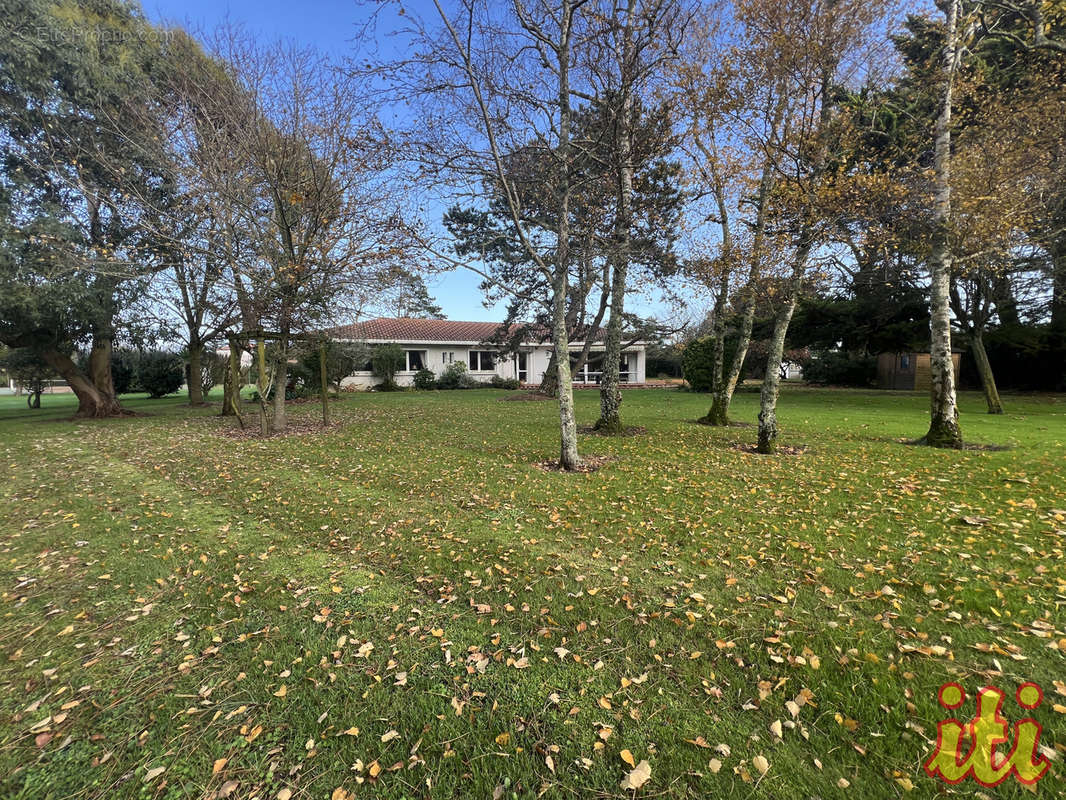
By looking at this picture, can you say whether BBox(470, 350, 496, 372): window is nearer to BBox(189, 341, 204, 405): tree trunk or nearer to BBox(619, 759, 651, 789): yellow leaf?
BBox(189, 341, 204, 405): tree trunk

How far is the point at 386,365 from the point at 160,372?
512 inches

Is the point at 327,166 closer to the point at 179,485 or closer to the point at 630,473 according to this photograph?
the point at 179,485

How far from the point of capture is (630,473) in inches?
264

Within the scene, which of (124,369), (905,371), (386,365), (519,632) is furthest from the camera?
(124,369)

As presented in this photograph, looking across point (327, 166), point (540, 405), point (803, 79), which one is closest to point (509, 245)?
point (540, 405)

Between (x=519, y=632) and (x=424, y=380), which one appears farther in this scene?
(x=424, y=380)

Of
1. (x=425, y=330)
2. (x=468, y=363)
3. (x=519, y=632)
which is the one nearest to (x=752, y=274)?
(x=519, y=632)

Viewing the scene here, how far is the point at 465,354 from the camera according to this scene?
30156mm

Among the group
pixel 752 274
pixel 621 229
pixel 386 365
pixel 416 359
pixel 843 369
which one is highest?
pixel 621 229

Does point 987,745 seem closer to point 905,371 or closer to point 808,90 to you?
point 808,90

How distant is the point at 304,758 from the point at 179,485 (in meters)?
Result: 5.84

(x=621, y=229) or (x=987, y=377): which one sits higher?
(x=621, y=229)

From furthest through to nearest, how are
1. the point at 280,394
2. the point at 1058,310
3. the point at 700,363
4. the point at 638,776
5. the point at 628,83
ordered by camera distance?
the point at 700,363 → the point at 1058,310 → the point at 280,394 → the point at 628,83 → the point at 638,776

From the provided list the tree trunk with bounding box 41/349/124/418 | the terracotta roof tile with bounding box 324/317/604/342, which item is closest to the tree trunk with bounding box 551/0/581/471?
the tree trunk with bounding box 41/349/124/418
